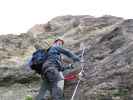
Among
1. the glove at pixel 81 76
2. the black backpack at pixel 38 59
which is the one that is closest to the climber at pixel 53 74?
the black backpack at pixel 38 59

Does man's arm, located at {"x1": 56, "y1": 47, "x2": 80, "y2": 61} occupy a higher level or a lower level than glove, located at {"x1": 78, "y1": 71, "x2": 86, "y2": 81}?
higher

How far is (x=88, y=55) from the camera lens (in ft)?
68.3

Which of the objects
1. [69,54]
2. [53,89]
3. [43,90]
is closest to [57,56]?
[69,54]

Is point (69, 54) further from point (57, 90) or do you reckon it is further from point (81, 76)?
point (57, 90)

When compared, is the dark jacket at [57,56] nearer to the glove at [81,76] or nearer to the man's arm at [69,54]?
the man's arm at [69,54]

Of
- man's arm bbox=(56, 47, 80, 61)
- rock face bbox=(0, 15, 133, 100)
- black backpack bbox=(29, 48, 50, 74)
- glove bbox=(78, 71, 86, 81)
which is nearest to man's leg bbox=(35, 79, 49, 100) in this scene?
black backpack bbox=(29, 48, 50, 74)

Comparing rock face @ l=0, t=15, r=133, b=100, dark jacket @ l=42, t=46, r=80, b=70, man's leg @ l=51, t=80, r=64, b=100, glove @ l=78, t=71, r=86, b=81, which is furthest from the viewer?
glove @ l=78, t=71, r=86, b=81

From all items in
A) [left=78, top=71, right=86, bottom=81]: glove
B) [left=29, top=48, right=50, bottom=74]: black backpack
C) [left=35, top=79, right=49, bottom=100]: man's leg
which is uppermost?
[left=29, top=48, right=50, bottom=74]: black backpack

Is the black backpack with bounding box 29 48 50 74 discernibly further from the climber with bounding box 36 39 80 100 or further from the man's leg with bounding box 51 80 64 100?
the man's leg with bounding box 51 80 64 100

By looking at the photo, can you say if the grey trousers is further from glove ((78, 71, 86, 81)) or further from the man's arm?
glove ((78, 71, 86, 81))

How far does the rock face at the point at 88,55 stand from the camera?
53.9 feet

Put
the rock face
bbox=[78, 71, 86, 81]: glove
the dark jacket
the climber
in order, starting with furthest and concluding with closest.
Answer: bbox=[78, 71, 86, 81]: glove, the dark jacket, the climber, the rock face

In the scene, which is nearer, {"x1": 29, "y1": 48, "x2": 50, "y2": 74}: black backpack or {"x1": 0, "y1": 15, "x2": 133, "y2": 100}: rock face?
{"x1": 0, "y1": 15, "x2": 133, "y2": 100}: rock face

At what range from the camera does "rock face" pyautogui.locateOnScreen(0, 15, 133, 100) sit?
53.9ft
